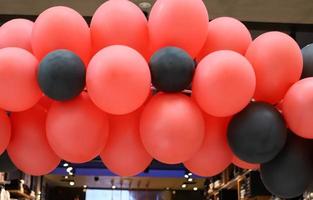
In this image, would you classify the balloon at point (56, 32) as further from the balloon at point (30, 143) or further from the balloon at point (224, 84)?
the balloon at point (224, 84)

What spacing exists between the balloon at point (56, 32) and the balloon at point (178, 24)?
1.16ft

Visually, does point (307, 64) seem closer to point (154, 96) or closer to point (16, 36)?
point (154, 96)

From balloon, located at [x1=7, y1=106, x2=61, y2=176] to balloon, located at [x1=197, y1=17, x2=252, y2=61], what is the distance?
834 mm

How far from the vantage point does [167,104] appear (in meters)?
2.05

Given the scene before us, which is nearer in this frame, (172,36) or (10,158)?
(172,36)

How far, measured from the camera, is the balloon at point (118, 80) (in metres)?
1.94

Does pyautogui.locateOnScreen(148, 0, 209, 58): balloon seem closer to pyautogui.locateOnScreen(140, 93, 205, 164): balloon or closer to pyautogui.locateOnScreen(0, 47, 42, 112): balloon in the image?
pyautogui.locateOnScreen(140, 93, 205, 164): balloon

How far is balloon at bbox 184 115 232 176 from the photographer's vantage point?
225 centimetres

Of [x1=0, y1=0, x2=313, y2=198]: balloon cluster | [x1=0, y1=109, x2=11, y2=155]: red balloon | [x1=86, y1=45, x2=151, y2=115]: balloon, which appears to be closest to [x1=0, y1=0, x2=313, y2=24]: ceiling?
[x1=0, y1=0, x2=313, y2=198]: balloon cluster

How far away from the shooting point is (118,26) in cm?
219

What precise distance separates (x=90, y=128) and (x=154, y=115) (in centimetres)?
28

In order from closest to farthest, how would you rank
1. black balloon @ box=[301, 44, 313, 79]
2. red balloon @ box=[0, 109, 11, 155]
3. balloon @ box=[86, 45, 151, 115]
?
balloon @ box=[86, 45, 151, 115]
red balloon @ box=[0, 109, 11, 155]
black balloon @ box=[301, 44, 313, 79]

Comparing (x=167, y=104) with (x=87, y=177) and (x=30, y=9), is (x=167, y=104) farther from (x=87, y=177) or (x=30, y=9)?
(x=87, y=177)

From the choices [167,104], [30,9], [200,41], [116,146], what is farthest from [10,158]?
[30,9]
